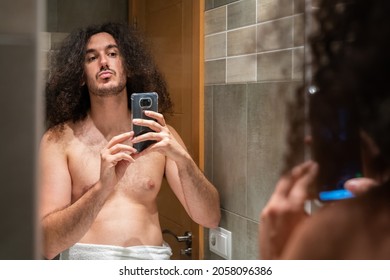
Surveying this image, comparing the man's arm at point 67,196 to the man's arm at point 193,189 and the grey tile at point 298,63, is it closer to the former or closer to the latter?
the man's arm at point 193,189

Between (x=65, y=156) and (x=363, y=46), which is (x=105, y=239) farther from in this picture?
(x=363, y=46)

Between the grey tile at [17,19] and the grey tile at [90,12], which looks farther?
the grey tile at [90,12]

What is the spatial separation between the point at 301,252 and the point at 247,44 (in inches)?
14.5

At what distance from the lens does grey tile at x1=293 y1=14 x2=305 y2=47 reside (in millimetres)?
816

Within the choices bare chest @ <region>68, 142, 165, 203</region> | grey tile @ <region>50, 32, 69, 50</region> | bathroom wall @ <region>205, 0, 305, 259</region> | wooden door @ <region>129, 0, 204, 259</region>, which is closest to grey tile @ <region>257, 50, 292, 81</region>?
bathroom wall @ <region>205, 0, 305, 259</region>

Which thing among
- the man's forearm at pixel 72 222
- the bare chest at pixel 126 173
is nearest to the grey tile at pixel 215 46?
the bare chest at pixel 126 173

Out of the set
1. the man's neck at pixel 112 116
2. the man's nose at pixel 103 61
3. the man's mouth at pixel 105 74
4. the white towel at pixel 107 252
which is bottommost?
the white towel at pixel 107 252

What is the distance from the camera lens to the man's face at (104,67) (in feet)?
2.82

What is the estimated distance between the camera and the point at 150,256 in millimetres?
885

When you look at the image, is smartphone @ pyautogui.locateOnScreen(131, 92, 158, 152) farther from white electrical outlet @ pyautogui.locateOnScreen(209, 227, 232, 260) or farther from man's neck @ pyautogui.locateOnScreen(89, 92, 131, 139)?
white electrical outlet @ pyautogui.locateOnScreen(209, 227, 232, 260)

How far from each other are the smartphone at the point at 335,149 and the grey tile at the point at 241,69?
0.44 feet

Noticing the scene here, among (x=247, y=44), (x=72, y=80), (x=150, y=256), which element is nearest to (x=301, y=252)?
(x=150, y=256)

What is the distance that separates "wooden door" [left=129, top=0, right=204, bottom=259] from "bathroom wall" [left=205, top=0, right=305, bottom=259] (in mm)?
17
